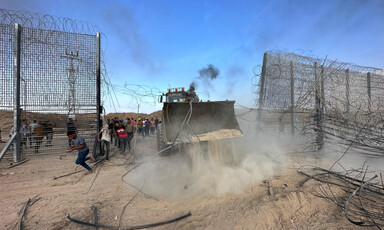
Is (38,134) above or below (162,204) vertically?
above

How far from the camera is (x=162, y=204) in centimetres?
393

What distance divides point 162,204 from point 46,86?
21.8 ft

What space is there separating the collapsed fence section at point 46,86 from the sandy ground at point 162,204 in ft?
7.07

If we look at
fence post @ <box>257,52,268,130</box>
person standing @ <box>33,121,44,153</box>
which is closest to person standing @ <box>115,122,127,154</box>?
person standing @ <box>33,121,44,153</box>

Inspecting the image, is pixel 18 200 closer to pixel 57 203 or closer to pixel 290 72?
pixel 57 203

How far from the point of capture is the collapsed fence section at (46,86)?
22.5 ft

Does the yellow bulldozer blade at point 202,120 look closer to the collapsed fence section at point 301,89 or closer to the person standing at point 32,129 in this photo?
the collapsed fence section at point 301,89

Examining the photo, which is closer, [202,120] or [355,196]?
[355,196]

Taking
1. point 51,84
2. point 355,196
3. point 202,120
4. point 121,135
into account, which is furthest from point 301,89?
point 51,84

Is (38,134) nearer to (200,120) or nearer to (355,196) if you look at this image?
(200,120)

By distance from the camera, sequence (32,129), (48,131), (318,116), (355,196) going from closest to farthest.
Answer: (355,196)
(318,116)
(48,131)
(32,129)

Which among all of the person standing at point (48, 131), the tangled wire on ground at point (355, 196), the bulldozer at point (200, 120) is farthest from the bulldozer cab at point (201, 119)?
the person standing at point (48, 131)

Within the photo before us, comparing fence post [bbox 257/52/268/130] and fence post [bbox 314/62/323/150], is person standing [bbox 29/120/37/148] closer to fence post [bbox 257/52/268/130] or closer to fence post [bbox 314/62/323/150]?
fence post [bbox 257/52/268/130]

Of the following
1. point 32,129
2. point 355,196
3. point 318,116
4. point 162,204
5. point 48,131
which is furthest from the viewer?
point 32,129
